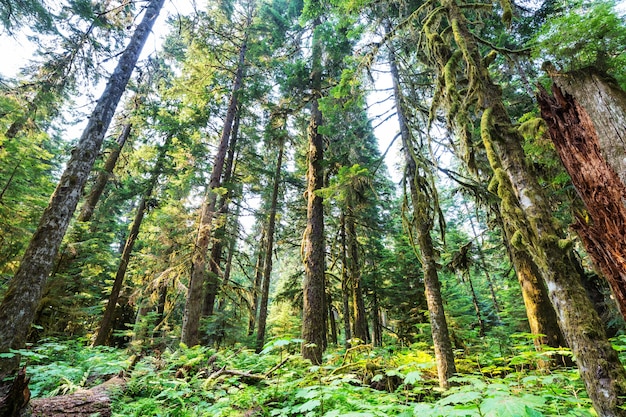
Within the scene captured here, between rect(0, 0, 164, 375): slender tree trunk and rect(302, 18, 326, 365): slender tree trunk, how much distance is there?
5.42 metres

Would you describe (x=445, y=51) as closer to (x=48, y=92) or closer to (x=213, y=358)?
(x=213, y=358)

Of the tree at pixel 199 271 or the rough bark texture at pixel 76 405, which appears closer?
the rough bark texture at pixel 76 405

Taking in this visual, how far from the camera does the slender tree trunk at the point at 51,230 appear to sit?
507 cm

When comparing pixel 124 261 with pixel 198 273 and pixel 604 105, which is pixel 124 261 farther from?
pixel 604 105

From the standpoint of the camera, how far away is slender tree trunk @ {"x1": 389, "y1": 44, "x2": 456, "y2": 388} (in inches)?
201

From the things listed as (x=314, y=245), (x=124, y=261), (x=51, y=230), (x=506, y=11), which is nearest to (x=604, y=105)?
(x=506, y=11)

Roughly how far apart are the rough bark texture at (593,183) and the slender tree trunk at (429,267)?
295cm

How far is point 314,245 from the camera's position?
8023mm

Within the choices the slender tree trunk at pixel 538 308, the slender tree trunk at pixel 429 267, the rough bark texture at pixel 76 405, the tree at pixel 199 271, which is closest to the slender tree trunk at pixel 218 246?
the tree at pixel 199 271

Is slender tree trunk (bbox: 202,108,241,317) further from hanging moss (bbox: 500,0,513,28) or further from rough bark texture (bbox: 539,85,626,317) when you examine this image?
rough bark texture (bbox: 539,85,626,317)

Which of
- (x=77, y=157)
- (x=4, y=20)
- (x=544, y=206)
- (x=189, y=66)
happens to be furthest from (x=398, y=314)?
(x=4, y=20)

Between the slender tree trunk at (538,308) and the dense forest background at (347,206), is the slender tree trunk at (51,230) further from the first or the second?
the slender tree trunk at (538,308)

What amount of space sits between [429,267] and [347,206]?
4.03m

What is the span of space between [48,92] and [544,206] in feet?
55.3
